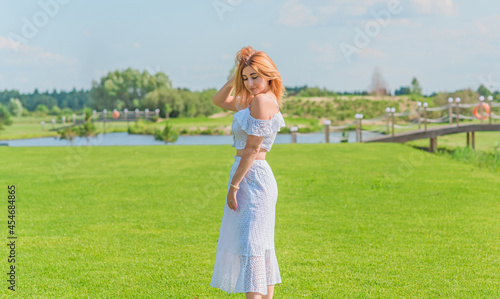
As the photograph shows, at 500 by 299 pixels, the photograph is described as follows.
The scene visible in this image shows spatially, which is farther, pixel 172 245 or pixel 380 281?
pixel 172 245

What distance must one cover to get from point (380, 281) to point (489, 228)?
2.80m

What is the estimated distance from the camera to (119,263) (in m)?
5.50

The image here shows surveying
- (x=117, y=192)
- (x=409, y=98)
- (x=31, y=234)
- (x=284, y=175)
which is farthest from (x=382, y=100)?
(x=31, y=234)

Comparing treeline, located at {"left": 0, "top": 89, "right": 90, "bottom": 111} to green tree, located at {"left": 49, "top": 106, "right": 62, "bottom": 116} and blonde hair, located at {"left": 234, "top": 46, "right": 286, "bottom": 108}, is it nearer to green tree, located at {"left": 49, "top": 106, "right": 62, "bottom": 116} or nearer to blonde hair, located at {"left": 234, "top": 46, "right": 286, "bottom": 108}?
green tree, located at {"left": 49, "top": 106, "right": 62, "bottom": 116}

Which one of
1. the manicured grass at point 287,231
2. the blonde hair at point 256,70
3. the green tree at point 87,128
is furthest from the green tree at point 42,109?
the blonde hair at point 256,70

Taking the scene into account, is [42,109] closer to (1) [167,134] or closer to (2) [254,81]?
(1) [167,134]

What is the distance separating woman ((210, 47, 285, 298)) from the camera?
3.47 meters

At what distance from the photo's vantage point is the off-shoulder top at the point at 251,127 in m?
3.45

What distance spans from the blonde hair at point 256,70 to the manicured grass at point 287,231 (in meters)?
1.78

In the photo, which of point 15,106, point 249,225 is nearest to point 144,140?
point 15,106

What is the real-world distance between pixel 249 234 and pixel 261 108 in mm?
806

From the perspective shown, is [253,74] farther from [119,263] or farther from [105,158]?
[105,158]

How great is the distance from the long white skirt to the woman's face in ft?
1.49

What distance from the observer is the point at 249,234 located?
3.57 m
